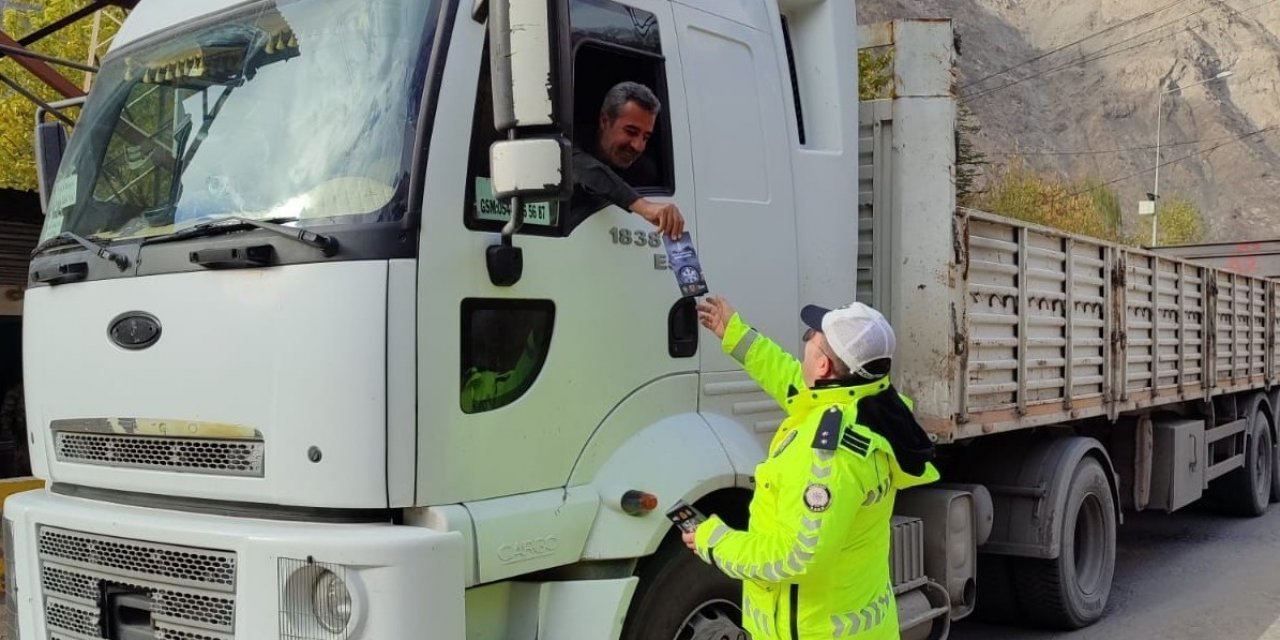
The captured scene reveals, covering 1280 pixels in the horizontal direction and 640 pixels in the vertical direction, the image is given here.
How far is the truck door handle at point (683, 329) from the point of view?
3.54 metres

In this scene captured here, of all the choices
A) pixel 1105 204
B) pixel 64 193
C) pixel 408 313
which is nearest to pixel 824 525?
pixel 408 313

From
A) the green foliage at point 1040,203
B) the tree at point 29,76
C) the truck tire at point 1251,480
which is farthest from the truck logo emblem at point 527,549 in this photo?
the green foliage at point 1040,203

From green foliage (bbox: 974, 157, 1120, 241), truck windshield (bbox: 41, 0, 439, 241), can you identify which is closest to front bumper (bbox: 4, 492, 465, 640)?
truck windshield (bbox: 41, 0, 439, 241)

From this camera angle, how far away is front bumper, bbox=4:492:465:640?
267 centimetres

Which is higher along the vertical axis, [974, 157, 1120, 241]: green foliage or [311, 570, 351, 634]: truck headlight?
[974, 157, 1120, 241]: green foliage

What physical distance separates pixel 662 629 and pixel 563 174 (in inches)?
56.2

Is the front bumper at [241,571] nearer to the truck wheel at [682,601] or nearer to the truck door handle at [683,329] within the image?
the truck wheel at [682,601]

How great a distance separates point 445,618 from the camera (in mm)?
2740

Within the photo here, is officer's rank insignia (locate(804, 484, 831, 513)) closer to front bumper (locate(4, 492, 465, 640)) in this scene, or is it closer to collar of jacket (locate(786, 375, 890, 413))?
collar of jacket (locate(786, 375, 890, 413))

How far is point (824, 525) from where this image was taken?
2635mm

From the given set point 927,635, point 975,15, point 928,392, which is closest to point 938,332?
point 928,392

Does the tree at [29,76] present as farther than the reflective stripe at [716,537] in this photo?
Yes

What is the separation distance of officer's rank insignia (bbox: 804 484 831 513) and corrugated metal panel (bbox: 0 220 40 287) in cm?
980

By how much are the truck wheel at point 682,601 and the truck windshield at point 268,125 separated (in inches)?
52.2
